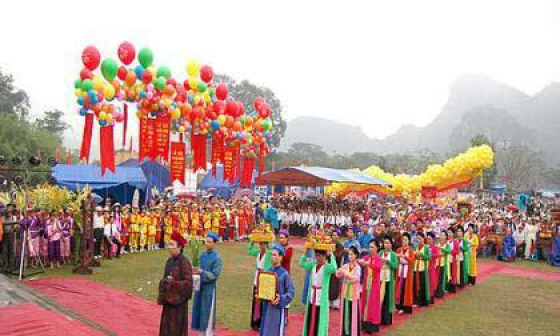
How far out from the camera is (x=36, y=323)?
5.72 m

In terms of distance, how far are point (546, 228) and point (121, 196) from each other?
52.5 ft

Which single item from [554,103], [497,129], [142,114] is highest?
[554,103]

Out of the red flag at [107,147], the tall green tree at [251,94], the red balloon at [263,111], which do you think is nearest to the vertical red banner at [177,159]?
the red flag at [107,147]

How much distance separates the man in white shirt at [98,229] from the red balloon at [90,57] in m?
3.60

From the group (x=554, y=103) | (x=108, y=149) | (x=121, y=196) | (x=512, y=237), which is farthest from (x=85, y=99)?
(x=554, y=103)

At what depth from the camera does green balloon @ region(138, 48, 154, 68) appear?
12.4m

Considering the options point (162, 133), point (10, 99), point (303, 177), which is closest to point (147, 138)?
point (162, 133)

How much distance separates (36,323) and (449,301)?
23.8 ft

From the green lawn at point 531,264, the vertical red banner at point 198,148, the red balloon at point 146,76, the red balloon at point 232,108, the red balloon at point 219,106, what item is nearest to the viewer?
the red balloon at point 146,76

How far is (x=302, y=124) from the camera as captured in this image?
185m

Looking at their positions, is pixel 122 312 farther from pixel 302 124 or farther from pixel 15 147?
pixel 302 124

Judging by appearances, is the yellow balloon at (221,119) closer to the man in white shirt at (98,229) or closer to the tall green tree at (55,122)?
the man in white shirt at (98,229)

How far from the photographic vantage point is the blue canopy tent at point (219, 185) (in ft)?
85.4

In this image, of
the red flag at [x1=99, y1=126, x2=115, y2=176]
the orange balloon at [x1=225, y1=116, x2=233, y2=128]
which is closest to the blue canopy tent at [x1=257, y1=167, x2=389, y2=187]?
the orange balloon at [x1=225, y1=116, x2=233, y2=128]
